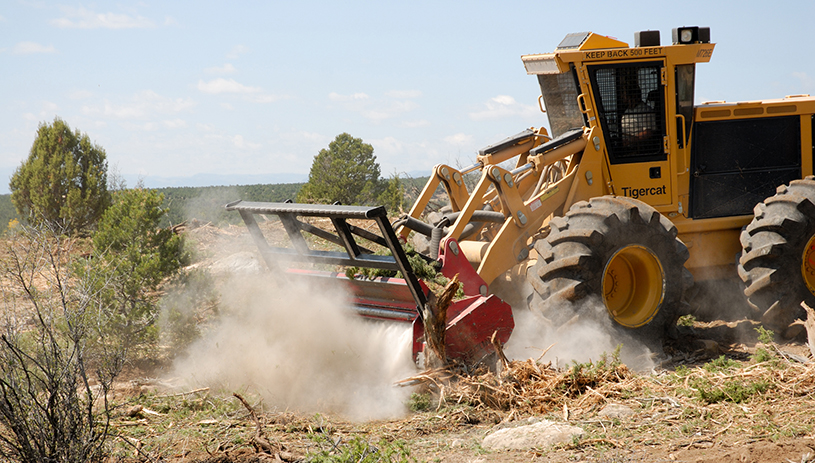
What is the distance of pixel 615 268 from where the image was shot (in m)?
6.64

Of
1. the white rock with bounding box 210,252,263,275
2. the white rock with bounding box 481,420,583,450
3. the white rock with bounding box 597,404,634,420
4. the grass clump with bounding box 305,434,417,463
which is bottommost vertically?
the white rock with bounding box 597,404,634,420

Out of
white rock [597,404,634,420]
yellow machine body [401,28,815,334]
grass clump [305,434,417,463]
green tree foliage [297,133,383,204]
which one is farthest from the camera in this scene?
green tree foliage [297,133,383,204]

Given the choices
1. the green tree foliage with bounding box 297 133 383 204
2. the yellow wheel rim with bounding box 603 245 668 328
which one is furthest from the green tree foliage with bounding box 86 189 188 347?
the green tree foliage with bounding box 297 133 383 204

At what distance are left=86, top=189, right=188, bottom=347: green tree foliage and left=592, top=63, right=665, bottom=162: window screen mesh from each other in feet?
19.2

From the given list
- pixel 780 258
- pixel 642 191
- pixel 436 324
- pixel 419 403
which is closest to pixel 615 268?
pixel 642 191

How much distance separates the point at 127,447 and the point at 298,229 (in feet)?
7.98

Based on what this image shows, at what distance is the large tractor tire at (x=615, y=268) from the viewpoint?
5938 millimetres

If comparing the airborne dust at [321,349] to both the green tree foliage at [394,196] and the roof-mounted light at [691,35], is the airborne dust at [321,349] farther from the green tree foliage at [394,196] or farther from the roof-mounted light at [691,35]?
the green tree foliage at [394,196]

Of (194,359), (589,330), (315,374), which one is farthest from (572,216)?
(194,359)

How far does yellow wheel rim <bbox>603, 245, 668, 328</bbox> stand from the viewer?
6410 millimetres

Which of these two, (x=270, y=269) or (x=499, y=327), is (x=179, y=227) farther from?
(x=499, y=327)

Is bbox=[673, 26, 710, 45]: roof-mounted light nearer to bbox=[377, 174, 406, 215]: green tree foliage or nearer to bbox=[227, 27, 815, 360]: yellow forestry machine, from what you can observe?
bbox=[227, 27, 815, 360]: yellow forestry machine

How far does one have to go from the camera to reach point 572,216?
6.25m

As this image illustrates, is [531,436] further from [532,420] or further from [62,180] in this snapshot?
[62,180]
